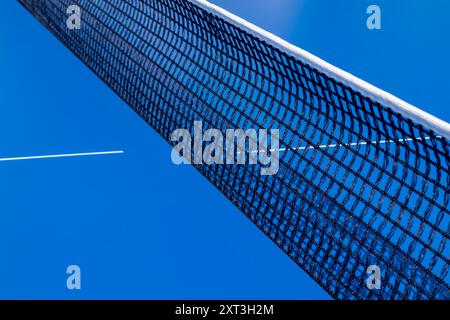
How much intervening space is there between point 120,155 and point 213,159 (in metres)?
0.98

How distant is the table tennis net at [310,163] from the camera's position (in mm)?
2057

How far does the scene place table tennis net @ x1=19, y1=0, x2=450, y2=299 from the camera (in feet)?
6.75

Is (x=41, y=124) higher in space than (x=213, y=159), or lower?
higher

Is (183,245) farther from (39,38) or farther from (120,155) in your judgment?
(39,38)

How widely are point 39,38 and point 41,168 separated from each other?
2136 mm

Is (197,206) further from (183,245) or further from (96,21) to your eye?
(96,21)

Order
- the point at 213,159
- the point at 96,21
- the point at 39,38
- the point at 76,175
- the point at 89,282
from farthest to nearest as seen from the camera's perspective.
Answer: the point at 39,38, the point at 96,21, the point at 76,175, the point at 213,159, the point at 89,282

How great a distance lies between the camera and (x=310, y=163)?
2.38 metres
